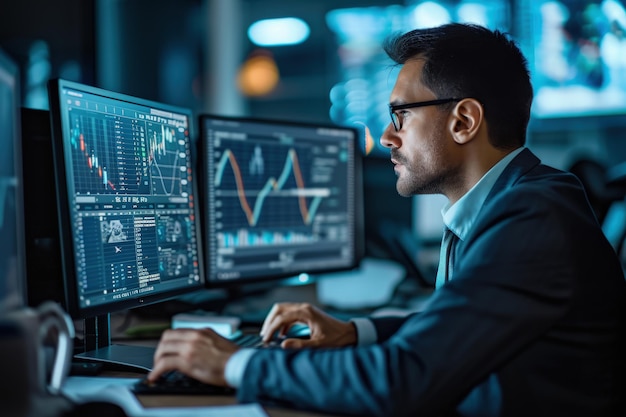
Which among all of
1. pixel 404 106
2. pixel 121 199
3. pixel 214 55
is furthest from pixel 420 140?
pixel 214 55

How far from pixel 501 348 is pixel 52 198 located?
861mm

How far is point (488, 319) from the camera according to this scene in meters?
0.98

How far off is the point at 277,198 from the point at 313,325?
578 mm

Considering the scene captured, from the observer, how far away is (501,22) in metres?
3.97

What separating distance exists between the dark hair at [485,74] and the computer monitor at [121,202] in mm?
575

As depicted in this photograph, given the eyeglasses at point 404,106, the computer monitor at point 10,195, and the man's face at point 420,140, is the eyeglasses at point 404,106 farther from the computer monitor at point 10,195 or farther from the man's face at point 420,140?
the computer monitor at point 10,195

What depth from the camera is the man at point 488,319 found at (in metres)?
0.97

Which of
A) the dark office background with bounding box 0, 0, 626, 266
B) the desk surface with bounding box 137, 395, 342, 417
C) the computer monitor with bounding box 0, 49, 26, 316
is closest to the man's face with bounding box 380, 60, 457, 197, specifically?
the desk surface with bounding box 137, 395, 342, 417

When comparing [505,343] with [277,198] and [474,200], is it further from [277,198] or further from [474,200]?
[277,198]

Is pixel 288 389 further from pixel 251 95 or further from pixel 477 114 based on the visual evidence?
pixel 251 95

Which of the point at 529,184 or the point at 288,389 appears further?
the point at 529,184

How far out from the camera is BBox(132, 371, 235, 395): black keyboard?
110 cm

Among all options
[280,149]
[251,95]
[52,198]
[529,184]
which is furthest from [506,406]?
[251,95]

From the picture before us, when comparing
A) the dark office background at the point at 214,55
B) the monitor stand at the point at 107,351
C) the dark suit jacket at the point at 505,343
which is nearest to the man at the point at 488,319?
the dark suit jacket at the point at 505,343
